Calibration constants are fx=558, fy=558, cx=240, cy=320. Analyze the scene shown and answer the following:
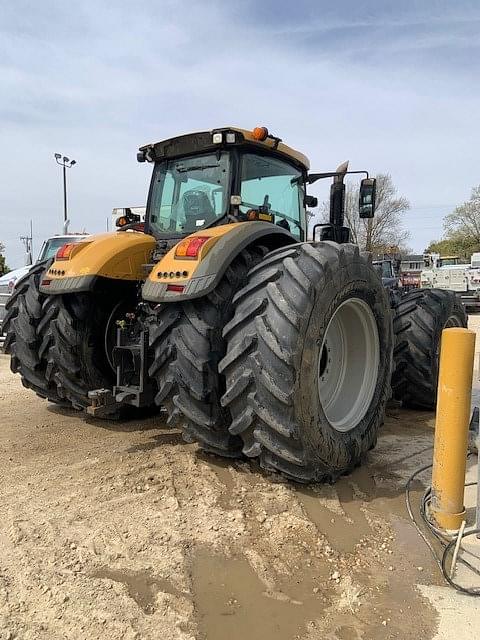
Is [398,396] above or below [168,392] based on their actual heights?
below

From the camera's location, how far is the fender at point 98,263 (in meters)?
4.01

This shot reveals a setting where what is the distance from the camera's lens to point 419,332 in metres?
5.75

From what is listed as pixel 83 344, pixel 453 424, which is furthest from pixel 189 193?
pixel 453 424

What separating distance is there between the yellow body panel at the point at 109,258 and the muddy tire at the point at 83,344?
27 cm

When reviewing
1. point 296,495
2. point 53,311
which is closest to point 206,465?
point 296,495

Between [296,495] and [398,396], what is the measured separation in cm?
290

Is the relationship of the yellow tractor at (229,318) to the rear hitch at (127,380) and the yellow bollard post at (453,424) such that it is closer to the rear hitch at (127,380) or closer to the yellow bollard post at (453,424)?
the rear hitch at (127,380)

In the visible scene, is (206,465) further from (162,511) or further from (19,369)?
(19,369)

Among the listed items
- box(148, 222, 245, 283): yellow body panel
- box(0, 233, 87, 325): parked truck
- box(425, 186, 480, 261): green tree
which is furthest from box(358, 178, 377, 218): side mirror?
box(425, 186, 480, 261): green tree

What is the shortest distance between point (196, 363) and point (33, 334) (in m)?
1.80

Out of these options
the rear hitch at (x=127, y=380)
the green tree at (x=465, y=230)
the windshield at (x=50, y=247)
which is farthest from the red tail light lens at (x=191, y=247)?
the green tree at (x=465, y=230)

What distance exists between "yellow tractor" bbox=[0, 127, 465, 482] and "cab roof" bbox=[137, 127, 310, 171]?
0.04 ft

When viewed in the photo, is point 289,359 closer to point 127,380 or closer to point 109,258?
point 127,380

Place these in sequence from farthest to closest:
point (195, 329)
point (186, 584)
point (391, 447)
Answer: point (391, 447)
point (195, 329)
point (186, 584)
